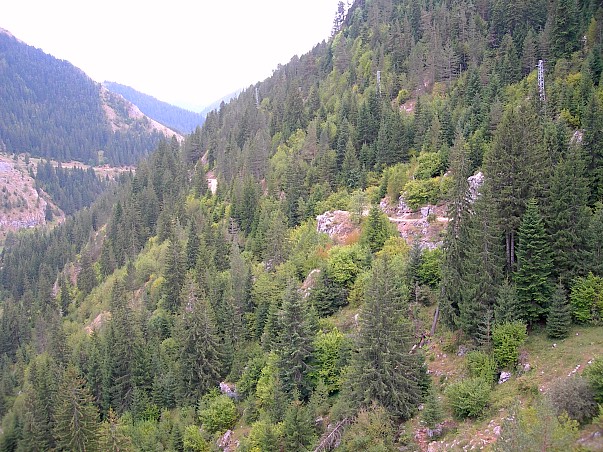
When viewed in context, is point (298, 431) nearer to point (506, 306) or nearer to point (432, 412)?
point (432, 412)

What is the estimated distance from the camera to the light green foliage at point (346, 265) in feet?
154

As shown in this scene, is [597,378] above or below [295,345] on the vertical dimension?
above

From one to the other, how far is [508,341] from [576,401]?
837cm

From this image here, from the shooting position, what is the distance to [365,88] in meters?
96.0

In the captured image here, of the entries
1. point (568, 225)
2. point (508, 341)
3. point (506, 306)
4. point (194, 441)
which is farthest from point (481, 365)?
point (194, 441)

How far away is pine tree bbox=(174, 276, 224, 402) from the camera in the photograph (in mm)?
47562

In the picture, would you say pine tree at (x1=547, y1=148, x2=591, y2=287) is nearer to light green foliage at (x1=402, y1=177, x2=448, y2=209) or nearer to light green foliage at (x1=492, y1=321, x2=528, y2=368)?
light green foliage at (x1=492, y1=321, x2=528, y2=368)

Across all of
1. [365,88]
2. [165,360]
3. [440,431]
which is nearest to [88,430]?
[165,360]

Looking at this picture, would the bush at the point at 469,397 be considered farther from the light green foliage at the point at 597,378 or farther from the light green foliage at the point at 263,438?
the light green foliage at the point at 263,438

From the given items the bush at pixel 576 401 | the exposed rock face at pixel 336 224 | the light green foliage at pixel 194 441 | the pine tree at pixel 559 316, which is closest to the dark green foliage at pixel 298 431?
the light green foliage at pixel 194 441

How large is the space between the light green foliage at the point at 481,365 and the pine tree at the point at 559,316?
Answer: 458 cm

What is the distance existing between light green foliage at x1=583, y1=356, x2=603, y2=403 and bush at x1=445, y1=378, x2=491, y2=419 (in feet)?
21.0

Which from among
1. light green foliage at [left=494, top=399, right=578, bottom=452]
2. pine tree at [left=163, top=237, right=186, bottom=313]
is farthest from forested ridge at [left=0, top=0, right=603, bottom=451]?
pine tree at [left=163, top=237, right=186, bottom=313]

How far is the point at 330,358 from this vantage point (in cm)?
3881
